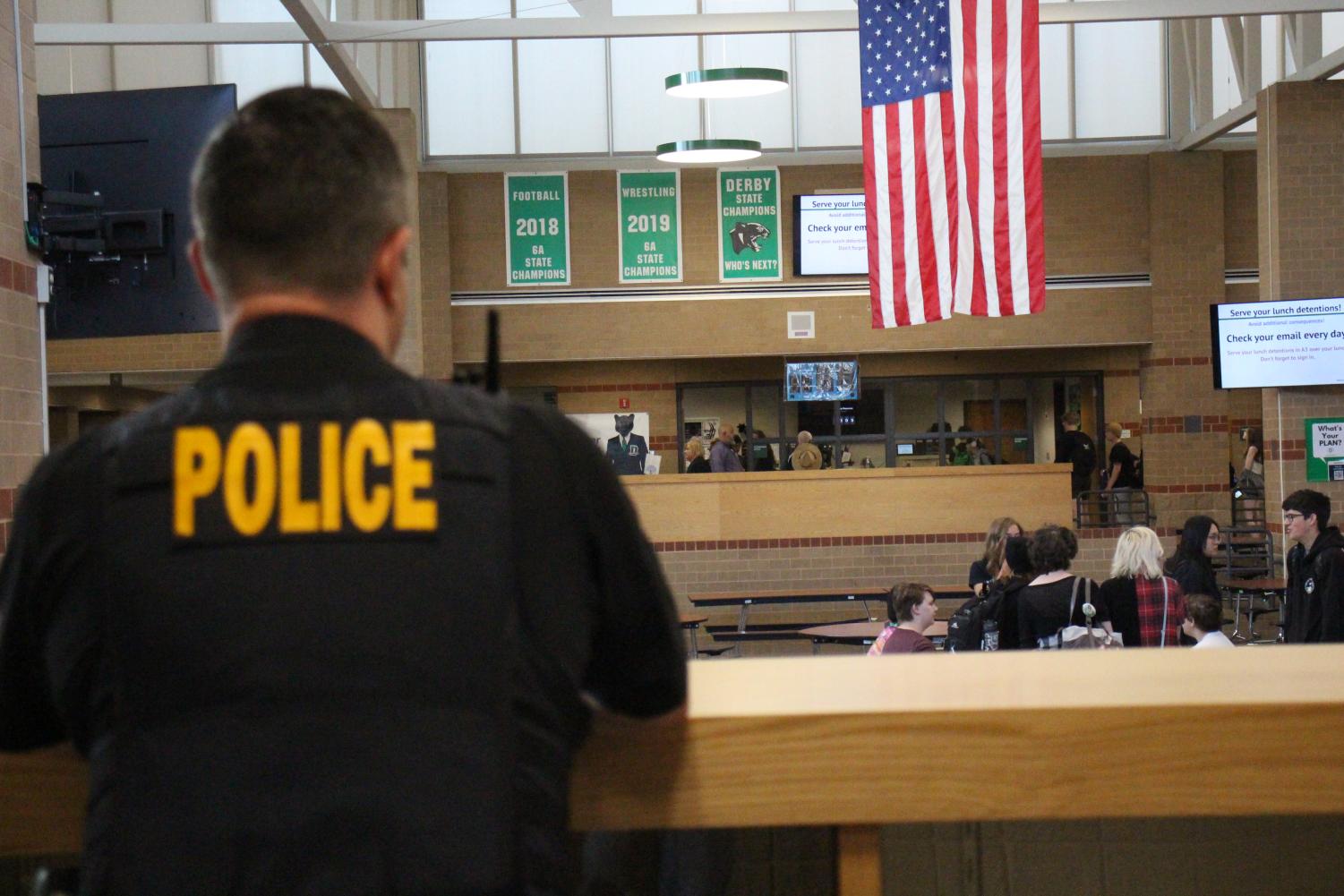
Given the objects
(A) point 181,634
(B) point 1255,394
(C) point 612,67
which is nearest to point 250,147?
(A) point 181,634

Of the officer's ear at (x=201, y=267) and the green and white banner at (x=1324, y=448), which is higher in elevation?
the officer's ear at (x=201, y=267)

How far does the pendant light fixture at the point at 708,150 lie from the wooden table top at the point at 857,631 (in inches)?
239

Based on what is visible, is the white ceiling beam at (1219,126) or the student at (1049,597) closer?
the student at (1049,597)

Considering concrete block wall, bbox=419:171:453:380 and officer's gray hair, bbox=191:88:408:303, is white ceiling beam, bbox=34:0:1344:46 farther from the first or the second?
officer's gray hair, bbox=191:88:408:303

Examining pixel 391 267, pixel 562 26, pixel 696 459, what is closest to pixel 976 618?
pixel 391 267

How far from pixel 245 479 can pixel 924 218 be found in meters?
8.01

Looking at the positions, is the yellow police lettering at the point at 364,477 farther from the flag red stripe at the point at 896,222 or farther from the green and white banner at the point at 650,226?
the green and white banner at the point at 650,226

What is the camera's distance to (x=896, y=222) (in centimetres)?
879

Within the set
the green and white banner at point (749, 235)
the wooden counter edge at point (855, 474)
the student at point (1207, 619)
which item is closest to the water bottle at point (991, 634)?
the student at point (1207, 619)

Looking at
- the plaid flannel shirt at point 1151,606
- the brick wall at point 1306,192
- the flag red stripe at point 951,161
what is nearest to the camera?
the plaid flannel shirt at point 1151,606

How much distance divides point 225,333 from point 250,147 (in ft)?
0.54

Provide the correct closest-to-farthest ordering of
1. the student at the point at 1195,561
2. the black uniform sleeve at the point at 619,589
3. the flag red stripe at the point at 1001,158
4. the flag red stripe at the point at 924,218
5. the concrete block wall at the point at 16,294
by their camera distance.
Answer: the black uniform sleeve at the point at 619,589, the concrete block wall at the point at 16,294, the student at the point at 1195,561, the flag red stripe at the point at 1001,158, the flag red stripe at the point at 924,218

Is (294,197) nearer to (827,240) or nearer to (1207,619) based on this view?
(1207,619)

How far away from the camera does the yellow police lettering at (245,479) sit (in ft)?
3.47
